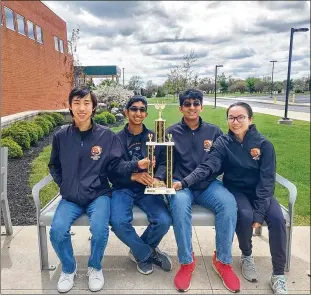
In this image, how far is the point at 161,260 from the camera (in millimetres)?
2775

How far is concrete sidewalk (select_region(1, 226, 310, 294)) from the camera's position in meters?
2.53

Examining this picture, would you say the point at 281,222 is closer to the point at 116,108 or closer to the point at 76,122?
the point at 76,122

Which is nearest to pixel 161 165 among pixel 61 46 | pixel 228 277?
pixel 228 277

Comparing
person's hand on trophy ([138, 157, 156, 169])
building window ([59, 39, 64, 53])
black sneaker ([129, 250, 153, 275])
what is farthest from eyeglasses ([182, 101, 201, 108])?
building window ([59, 39, 64, 53])

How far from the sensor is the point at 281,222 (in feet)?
8.23

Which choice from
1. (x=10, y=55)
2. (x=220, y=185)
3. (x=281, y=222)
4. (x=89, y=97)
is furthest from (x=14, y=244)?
(x=10, y=55)

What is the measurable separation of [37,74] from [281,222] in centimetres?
1725

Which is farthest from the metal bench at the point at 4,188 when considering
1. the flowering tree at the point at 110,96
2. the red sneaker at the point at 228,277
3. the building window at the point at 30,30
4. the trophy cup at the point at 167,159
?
the flowering tree at the point at 110,96

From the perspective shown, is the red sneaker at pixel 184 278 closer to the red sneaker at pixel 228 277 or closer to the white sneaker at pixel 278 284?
the red sneaker at pixel 228 277

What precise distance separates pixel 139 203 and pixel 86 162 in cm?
55

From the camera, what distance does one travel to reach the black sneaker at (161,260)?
A: 2.76m

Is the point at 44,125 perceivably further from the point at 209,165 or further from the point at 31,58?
the point at 209,165

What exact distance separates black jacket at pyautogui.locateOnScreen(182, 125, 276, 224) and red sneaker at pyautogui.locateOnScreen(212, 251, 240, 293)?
435 mm

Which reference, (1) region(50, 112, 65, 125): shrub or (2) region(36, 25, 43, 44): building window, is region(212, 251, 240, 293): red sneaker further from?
(2) region(36, 25, 43, 44): building window
